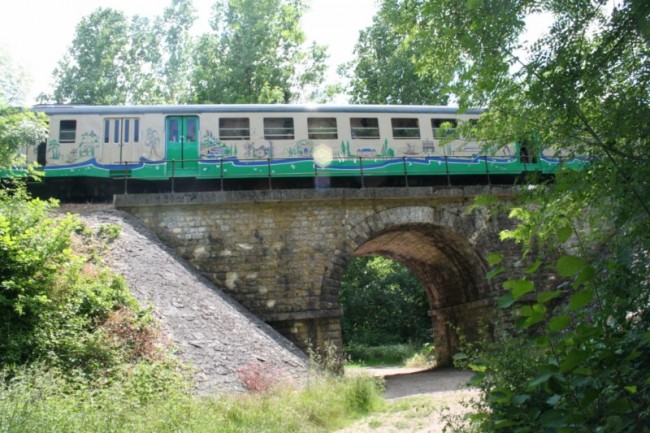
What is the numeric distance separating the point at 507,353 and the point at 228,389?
15.0 ft

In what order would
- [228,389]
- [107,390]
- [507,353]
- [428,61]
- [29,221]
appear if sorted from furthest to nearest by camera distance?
[29,221] → [228,389] → [107,390] → [428,61] → [507,353]

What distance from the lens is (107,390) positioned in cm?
668

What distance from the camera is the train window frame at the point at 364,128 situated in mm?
14930

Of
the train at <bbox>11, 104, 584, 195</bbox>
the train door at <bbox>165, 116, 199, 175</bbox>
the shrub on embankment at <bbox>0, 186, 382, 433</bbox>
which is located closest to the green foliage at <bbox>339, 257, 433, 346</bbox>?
the train at <bbox>11, 104, 584, 195</bbox>

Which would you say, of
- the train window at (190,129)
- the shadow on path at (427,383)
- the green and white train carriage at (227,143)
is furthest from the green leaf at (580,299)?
the train window at (190,129)

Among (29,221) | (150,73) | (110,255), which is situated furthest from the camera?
(150,73)

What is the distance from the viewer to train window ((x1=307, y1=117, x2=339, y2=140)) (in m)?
14.7

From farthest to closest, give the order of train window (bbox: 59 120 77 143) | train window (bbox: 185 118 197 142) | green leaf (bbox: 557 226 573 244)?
train window (bbox: 185 118 197 142)
train window (bbox: 59 120 77 143)
green leaf (bbox: 557 226 573 244)

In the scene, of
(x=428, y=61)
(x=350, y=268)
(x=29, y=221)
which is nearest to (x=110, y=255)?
(x=29, y=221)

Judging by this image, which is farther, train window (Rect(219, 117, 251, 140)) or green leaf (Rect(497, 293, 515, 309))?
train window (Rect(219, 117, 251, 140))

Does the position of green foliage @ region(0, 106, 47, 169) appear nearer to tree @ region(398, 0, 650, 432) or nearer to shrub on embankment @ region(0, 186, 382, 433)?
shrub on embankment @ region(0, 186, 382, 433)

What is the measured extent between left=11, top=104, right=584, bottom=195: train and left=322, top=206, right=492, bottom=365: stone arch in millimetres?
1370

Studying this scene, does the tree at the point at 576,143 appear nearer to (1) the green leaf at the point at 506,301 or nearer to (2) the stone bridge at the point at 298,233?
(1) the green leaf at the point at 506,301

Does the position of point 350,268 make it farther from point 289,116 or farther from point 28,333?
point 28,333
